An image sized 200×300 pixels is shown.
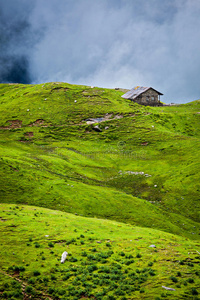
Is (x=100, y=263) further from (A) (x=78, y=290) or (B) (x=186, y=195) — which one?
(B) (x=186, y=195)

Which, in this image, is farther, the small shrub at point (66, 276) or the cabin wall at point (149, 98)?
the cabin wall at point (149, 98)

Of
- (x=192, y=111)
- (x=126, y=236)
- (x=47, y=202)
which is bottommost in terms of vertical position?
(x=126, y=236)

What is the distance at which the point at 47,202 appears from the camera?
3862cm

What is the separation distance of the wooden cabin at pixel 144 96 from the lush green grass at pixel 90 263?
304 ft

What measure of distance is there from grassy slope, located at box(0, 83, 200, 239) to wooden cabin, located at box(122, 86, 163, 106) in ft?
24.8

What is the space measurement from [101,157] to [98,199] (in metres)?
28.7

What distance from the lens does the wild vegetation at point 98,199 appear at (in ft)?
58.1

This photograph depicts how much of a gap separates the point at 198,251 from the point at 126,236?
24.3 ft

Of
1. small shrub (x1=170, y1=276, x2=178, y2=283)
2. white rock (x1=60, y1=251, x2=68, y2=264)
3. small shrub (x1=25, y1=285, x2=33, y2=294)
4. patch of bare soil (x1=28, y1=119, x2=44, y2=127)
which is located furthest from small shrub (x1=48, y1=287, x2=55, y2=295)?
patch of bare soil (x1=28, y1=119, x2=44, y2=127)

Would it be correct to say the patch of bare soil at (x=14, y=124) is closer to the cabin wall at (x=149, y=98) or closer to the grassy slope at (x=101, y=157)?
the grassy slope at (x=101, y=157)

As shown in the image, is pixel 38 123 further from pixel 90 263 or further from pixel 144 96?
pixel 90 263

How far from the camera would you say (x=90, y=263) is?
1998cm

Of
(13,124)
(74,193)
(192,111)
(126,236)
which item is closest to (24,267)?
(126,236)

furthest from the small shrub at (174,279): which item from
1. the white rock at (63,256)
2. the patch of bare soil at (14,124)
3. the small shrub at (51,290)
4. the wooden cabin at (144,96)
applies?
the wooden cabin at (144,96)
